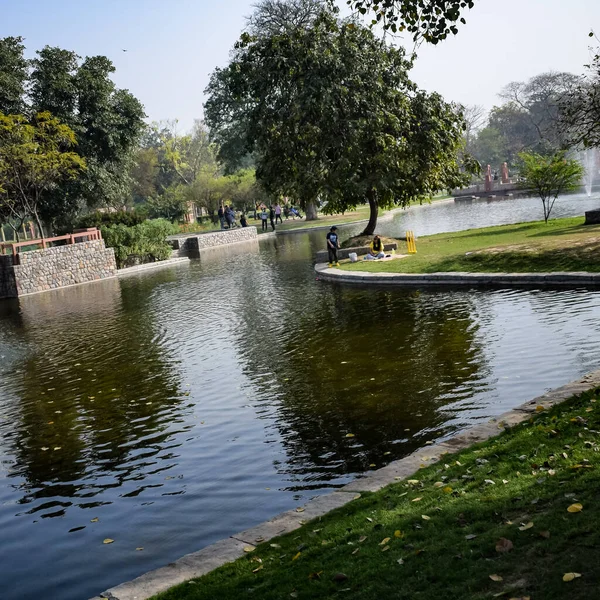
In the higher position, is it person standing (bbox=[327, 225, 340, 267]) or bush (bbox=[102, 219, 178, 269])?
bush (bbox=[102, 219, 178, 269])

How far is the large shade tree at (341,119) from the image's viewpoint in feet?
94.1

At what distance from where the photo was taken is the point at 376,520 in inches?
242

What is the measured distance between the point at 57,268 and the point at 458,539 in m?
32.3

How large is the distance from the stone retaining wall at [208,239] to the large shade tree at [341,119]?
660 inches

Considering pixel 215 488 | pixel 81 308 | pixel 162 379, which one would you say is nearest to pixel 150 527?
pixel 215 488

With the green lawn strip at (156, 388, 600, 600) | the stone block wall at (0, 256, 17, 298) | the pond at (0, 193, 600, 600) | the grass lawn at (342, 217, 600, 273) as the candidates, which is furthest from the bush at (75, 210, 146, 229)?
the green lawn strip at (156, 388, 600, 600)

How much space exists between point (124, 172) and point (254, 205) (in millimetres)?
28277

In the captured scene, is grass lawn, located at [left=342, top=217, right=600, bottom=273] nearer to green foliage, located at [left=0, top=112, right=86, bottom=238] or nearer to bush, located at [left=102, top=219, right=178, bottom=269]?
bush, located at [left=102, top=219, right=178, bottom=269]

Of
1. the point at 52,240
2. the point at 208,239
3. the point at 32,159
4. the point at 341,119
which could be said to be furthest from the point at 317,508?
the point at 208,239

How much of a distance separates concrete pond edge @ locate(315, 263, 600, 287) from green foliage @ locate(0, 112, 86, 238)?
1814 cm

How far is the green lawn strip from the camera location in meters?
4.71

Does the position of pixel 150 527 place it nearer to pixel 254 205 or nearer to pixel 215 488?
pixel 215 488

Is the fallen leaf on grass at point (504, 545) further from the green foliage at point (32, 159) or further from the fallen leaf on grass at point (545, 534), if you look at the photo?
the green foliage at point (32, 159)

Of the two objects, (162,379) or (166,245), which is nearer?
(162,379)
